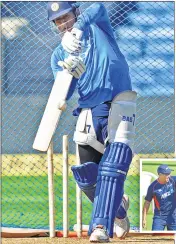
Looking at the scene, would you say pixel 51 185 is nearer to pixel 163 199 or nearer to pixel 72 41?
pixel 163 199

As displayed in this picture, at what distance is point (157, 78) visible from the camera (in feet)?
23.1

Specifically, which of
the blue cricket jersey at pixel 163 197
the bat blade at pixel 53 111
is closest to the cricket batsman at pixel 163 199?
the blue cricket jersey at pixel 163 197

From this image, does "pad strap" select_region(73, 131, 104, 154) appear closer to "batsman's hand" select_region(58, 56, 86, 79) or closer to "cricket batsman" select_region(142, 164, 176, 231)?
"batsman's hand" select_region(58, 56, 86, 79)

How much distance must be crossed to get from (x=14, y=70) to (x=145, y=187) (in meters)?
2.02

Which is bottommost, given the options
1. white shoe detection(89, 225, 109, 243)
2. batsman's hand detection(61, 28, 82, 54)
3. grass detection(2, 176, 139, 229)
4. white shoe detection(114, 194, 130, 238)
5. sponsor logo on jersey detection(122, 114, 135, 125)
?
grass detection(2, 176, 139, 229)

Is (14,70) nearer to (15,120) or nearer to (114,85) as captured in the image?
(15,120)

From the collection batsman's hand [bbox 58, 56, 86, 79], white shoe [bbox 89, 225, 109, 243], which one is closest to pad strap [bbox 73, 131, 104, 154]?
batsman's hand [bbox 58, 56, 86, 79]

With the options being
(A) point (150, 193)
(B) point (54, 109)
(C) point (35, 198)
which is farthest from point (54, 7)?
(C) point (35, 198)

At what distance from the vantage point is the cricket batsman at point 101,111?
476 cm

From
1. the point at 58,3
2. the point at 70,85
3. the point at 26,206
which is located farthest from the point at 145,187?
the point at 26,206

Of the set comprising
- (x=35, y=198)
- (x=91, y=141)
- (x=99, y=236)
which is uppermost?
(x=91, y=141)

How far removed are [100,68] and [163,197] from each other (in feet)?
3.30

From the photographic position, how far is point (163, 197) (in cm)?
536

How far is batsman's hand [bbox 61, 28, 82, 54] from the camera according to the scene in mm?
4586
